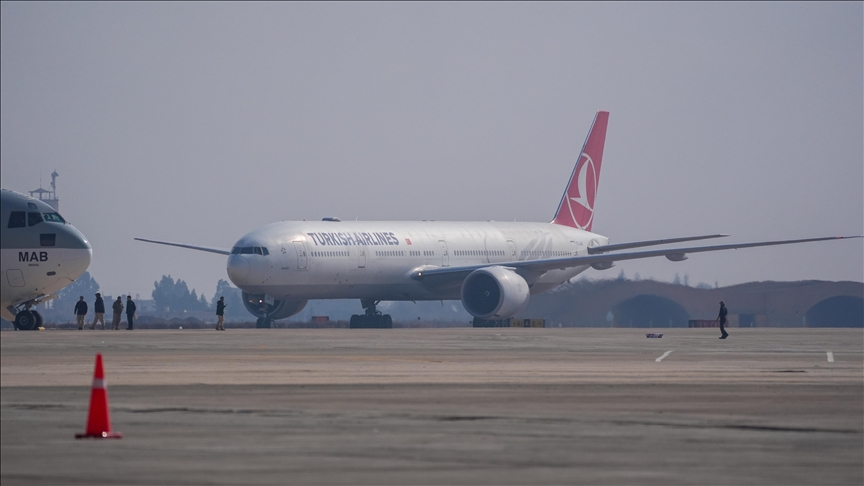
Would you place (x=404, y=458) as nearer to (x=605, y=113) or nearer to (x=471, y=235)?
(x=471, y=235)

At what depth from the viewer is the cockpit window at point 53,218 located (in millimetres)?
37375

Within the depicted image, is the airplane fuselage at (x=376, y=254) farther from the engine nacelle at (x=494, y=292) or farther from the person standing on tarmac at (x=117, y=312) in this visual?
the person standing on tarmac at (x=117, y=312)

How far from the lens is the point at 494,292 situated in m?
48.7

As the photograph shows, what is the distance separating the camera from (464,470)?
10305 millimetres

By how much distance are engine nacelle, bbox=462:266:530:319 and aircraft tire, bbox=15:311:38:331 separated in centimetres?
1689

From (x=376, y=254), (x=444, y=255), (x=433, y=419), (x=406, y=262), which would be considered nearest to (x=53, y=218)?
(x=376, y=254)

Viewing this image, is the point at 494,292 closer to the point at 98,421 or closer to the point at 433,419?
the point at 433,419

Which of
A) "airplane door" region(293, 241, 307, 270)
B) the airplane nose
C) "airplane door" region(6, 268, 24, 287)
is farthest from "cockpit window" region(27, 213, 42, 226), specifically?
"airplane door" region(293, 241, 307, 270)

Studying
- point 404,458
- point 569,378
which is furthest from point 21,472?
point 569,378

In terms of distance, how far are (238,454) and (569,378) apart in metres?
9.77

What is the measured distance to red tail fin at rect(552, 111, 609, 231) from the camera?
6191 cm

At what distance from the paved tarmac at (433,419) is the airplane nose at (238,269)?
713 inches

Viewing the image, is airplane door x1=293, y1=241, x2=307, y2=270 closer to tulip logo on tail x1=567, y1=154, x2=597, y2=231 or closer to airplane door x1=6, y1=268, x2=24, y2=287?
airplane door x1=6, y1=268, x2=24, y2=287

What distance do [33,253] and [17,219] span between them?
3.53ft
